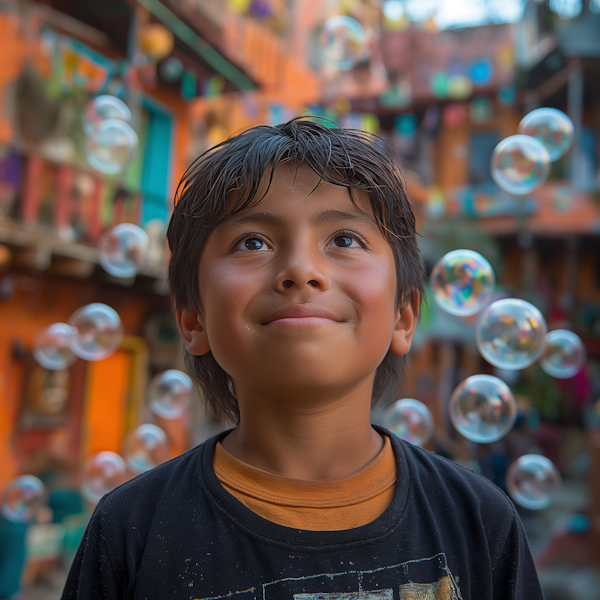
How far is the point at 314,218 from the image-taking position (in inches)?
46.6

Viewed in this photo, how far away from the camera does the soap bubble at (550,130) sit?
14.9 ft

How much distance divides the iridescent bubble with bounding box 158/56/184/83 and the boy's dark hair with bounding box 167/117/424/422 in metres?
8.24

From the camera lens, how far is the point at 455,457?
27.6 ft

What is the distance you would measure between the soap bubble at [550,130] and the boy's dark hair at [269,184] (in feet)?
11.5

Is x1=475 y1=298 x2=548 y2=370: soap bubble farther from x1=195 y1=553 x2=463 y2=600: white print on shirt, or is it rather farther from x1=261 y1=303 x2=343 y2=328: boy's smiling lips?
x1=261 y1=303 x2=343 y2=328: boy's smiling lips

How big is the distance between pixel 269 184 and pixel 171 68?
28.3 feet

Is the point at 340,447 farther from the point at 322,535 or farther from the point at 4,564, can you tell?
the point at 4,564

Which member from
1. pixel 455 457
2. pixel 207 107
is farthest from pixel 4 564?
pixel 207 107

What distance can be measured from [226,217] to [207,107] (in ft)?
34.4

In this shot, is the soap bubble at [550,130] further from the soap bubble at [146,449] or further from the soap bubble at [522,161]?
the soap bubble at [146,449]

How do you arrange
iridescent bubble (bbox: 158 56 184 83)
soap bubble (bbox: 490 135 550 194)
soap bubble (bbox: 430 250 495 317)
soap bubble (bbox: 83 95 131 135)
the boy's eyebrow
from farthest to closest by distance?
iridescent bubble (bbox: 158 56 184 83) < soap bubble (bbox: 83 95 131 135) < soap bubble (bbox: 490 135 550 194) < soap bubble (bbox: 430 250 495 317) < the boy's eyebrow

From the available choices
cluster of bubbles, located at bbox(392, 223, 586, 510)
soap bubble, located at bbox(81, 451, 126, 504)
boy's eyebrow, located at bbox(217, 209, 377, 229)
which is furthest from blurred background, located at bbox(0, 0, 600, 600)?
boy's eyebrow, located at bbox(217, 209, 377, 229)

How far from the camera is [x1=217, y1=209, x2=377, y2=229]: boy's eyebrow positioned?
46.7 inches

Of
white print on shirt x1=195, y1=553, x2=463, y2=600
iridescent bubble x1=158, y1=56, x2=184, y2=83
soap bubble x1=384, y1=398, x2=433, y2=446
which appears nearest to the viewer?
→ white print on shirt x1=195, y1=553, x2=463, y2=600
